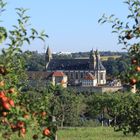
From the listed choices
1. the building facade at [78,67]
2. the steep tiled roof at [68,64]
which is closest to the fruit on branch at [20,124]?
the building facade at [78,67]

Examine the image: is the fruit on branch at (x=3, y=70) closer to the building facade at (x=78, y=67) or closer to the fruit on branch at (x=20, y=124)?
the fruit on branch at (x=20, y=124)

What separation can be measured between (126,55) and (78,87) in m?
110

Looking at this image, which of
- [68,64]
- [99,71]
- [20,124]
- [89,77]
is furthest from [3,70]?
[68,64]

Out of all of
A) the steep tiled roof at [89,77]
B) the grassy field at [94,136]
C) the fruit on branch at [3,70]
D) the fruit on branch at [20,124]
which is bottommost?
the grassy field at [94,136]

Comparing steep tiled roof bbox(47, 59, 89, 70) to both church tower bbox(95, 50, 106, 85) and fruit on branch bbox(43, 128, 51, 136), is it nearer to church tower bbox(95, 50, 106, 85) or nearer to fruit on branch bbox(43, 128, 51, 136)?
church tower bbox(95, 50, 106, 85)

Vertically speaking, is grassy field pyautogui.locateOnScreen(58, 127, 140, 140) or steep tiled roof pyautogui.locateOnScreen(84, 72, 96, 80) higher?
steep tiled roof pyautogui.locateOnScreen(84, 72, 96, 80)

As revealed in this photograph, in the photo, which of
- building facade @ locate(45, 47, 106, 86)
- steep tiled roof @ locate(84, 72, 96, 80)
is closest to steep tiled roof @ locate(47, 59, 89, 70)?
building facade @ locate(45, 47, 106, 86)

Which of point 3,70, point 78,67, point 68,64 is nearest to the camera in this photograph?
point 3,70

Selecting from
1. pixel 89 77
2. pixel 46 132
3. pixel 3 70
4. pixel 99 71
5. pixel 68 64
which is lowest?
pixel 46 132

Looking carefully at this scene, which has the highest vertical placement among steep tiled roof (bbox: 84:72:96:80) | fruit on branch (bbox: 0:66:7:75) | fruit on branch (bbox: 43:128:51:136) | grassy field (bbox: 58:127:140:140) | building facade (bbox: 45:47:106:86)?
building facade (bbox: 45:47:106:86)

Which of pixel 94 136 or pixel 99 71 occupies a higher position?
pixel 99 71

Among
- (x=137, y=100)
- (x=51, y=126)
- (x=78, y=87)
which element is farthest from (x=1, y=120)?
(x=78, y=87)

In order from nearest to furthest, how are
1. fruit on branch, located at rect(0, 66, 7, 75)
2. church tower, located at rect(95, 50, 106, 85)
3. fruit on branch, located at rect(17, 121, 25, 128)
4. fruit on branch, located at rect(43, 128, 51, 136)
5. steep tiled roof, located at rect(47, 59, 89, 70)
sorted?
fruit on branch, located at rect(17, 121, 25, 128) → fruit on branch, located at rect(0, 66, 7, 75) → fruit on branch, located at rect(43, 128, 51, 136) → church tower, located at rect(95, 50, 106, 85) → steep tiled roof, located at rect(47, 59, 89, 70)

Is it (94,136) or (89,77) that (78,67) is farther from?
(94,136)
